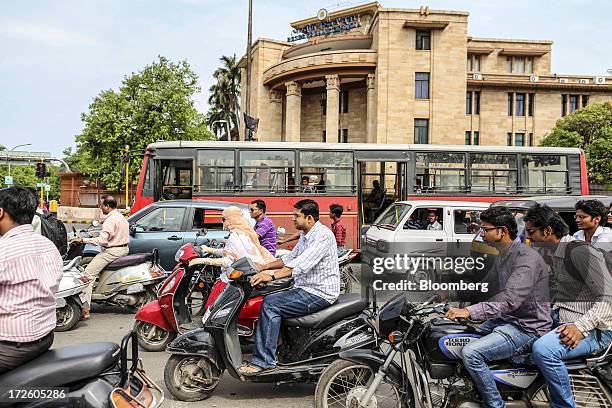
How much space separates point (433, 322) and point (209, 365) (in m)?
2.01

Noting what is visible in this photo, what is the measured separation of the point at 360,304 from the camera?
14.8 ft

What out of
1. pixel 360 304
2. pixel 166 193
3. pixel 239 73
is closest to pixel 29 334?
pixel 360 304

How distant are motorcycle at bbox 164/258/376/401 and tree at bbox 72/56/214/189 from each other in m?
27.5

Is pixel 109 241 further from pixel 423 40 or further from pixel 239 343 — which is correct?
pixel 423 40

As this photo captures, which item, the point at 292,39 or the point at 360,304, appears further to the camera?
the point at 292,39

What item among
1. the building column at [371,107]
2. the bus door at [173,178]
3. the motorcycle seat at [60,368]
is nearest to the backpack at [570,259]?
the motorcycle seat at [60,368]

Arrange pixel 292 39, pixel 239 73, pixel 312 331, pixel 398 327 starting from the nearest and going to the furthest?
pixel 398 327
pixel 312 331
pixel 292 39
pixel 239 73

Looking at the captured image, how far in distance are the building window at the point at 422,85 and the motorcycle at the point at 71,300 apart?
109 feet

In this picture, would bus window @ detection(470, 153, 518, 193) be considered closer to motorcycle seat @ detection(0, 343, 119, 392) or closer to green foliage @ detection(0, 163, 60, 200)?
motorcycle seat @ detection(0, 343, 119, 392)

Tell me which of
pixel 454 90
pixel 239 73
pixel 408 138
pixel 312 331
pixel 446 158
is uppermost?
pixel 239 73

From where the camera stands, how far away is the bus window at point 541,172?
15336 millimetres

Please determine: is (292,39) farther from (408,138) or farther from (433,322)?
(433,322)

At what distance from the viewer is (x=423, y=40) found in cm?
3725

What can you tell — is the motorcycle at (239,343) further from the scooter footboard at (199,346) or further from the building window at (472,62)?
the building window at (472,62)
